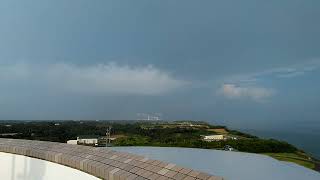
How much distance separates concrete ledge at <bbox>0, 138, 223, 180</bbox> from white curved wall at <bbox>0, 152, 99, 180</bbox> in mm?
96

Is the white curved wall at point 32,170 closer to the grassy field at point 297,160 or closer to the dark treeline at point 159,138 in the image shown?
the grassy field at point 297,160

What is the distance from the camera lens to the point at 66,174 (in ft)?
22.0

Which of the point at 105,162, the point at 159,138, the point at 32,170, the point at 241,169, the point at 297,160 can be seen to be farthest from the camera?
the point at 159,138

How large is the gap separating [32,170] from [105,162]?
2229 mm

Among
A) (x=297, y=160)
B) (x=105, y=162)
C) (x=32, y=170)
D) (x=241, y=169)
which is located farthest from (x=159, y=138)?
(x=105, y=162)

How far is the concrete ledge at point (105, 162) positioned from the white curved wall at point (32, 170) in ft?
0.32

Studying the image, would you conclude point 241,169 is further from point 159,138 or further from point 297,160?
point 159,138

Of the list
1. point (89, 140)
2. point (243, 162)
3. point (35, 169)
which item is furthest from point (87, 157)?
point (89, 140)

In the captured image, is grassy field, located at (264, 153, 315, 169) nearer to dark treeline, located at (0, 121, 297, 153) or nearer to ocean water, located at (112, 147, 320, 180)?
dark treeline, located at (0, 121, 297, 153)

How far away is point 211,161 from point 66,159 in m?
5.02

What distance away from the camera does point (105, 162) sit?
6.17m

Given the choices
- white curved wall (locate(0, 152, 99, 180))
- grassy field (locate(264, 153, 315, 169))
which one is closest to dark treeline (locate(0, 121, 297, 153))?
grassy field (locate(264, 153, 315, 169))

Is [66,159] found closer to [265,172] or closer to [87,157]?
[87,157]

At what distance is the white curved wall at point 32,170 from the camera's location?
6.60 m
